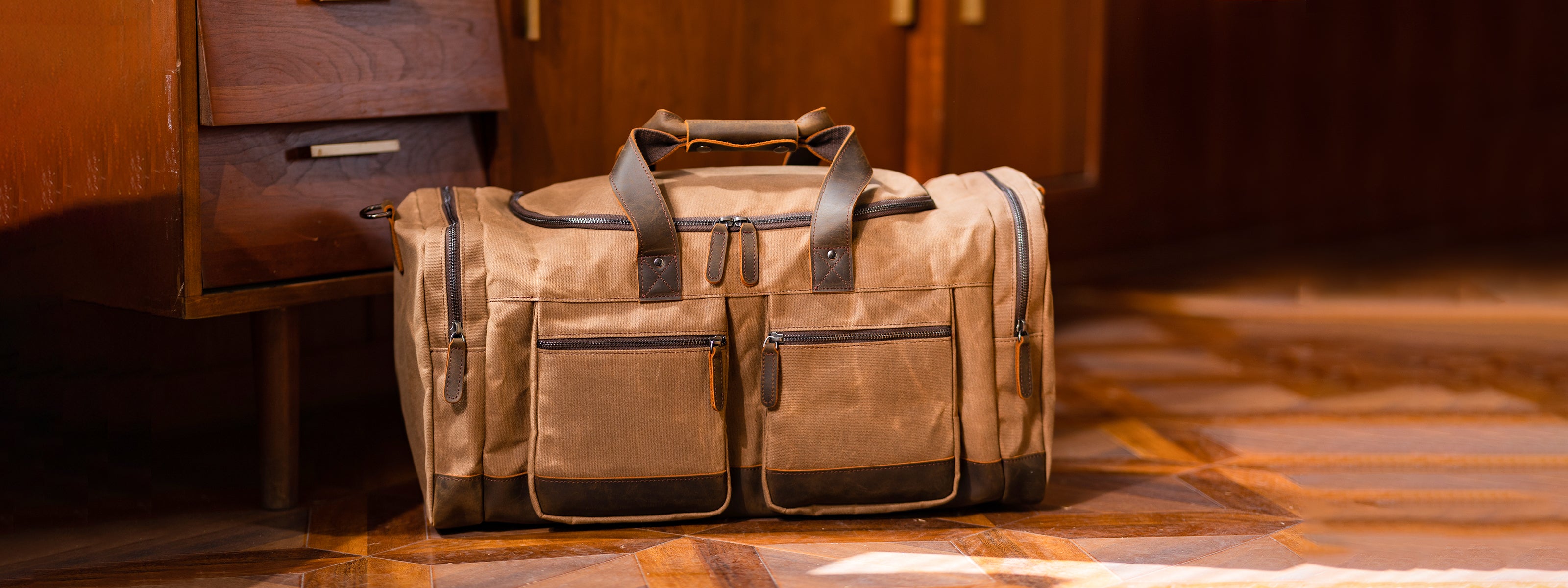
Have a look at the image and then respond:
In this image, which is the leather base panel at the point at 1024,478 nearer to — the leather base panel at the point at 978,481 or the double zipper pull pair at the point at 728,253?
the leather base panel at the point at 978,481

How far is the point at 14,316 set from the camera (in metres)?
1.43

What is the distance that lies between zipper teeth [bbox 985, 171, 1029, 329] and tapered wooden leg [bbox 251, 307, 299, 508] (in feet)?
2.45

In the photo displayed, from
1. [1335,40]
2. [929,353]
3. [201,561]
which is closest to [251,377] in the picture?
[201,561]

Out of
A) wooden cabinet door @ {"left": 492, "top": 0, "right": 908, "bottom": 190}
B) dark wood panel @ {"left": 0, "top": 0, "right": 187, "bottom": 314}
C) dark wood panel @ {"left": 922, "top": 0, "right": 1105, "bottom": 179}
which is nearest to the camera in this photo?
dark wood panel @ {"left": 0, "top": 0, "right": 187, "bottom": 314}

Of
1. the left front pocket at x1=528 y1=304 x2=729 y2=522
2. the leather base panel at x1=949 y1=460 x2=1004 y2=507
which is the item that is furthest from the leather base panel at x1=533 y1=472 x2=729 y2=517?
the leather base panel at x1=949 y1=460 x2=1004 y2=507

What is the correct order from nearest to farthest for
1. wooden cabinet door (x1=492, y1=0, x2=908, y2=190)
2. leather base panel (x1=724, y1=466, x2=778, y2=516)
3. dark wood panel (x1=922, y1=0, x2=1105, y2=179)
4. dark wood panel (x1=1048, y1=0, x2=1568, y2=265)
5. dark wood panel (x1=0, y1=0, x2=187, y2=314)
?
dark wood panel (x1=0, y1=0, x2=187, y2=314) → leather base panel (x1=724, y1=466, x2=778, y2=516) → wooden cabinet door (x1=492, y1=0, x2=908, y2=190) → dark wood panel (x1=922, y1=0, x2=1105, y2=179) → dark wood panel (x1=1048, y1=0, x2=1568, y2=265)

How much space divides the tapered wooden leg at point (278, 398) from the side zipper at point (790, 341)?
19.8 inches

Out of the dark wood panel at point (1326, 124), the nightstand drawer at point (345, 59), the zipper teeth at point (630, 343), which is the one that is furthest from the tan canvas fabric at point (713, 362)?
the dark wood panel at point (1326, 124)

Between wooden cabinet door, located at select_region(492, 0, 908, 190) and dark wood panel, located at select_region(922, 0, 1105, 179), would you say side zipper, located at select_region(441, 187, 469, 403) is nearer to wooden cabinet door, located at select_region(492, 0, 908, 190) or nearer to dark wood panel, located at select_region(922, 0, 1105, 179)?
wooden cabinet door, located at select_region(492, 0, 908, 190)

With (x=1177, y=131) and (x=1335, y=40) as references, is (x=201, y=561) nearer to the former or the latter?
(x=1177, y=131)

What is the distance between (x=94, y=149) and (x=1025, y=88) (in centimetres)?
168

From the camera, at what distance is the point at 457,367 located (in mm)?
1161

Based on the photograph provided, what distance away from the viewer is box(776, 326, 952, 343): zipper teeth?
1.20 metres

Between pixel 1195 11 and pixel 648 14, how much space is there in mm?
1783
